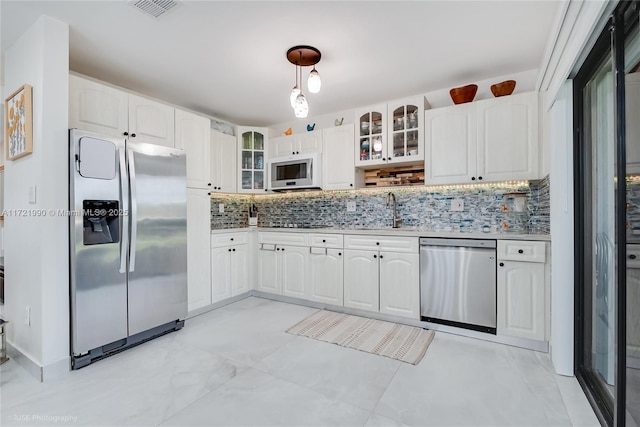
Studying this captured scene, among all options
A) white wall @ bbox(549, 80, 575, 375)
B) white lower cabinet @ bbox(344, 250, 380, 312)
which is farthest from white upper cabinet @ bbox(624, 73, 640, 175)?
white lower cabinet @ bbox(344, 250, 380, 312)

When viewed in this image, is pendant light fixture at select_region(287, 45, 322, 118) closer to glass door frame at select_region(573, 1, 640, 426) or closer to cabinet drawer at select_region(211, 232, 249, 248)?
glass door frame at select_region(573, 1, 640, 426)

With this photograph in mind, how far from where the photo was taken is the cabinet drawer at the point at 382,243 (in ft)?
9.69

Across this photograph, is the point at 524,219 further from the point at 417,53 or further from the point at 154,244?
the point at 154,244

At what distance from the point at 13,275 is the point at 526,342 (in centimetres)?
412

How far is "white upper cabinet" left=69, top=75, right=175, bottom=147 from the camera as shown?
92.9 inches

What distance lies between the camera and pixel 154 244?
2615 mm

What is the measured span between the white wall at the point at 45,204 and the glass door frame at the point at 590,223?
316 centimetres

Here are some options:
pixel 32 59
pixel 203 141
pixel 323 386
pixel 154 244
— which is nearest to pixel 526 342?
pixel 323 386

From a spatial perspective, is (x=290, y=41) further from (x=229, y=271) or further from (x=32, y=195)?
(x=229, y=271)

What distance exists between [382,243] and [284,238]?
4.22ft

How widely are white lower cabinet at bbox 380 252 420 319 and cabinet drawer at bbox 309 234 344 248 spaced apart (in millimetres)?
512

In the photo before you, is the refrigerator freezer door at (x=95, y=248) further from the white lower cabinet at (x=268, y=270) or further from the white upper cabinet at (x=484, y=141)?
the white upper cabinet at (x=484, y=141)

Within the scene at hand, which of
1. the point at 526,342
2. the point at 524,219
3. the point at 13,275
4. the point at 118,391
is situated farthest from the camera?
the point at 524,219

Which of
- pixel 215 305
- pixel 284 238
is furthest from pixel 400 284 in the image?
pixel 215 305
